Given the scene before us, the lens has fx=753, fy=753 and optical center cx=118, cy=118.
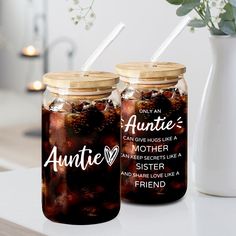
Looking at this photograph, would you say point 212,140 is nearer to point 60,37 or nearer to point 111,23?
point 111,23

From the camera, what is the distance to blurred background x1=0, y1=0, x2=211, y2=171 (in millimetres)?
2771

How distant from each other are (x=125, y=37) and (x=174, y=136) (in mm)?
2109

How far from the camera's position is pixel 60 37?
355 cm

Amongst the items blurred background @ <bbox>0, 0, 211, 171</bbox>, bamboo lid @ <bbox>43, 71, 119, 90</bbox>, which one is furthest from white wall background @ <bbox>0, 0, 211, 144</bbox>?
bamboo lid @ <bbox>43, 71, 119, 90</bbox>

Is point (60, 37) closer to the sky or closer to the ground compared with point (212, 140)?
closer to the ground

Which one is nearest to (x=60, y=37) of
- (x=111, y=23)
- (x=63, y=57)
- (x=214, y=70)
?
(x=63, y=57)

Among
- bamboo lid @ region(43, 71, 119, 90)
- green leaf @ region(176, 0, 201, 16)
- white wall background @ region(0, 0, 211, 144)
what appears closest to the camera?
bamboo lid @ region(43, 71, 119, 90)

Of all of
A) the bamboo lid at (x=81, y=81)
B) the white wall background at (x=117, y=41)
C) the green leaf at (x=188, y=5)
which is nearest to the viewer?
the bamboo lid at (x=81, y=81)

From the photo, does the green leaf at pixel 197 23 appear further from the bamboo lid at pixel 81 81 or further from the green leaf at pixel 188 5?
the bamboo lid at pixel 81 81

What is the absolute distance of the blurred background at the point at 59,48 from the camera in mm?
2771

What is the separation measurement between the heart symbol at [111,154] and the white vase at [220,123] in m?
0.19

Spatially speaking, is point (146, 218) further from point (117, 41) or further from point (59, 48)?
point (59, 48)

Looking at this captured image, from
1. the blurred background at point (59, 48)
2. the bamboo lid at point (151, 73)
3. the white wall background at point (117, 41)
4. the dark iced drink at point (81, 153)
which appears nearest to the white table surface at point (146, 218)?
the dark iced drink at point (81, 153)

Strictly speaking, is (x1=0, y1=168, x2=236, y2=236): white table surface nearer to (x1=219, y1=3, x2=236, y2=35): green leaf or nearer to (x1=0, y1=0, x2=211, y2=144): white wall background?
(x1=219, y1=3, x2=236, y2=35): green leaf
